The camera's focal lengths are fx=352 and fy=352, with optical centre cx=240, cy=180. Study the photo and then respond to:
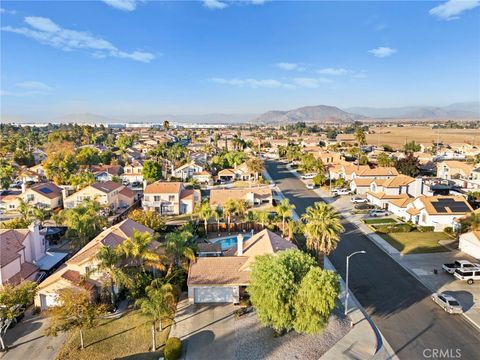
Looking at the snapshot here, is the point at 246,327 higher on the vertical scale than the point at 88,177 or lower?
lower

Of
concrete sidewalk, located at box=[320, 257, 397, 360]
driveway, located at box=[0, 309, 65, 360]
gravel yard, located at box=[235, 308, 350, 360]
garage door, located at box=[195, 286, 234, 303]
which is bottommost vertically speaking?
concrete sidewalk, located at box=[320, 257, 397, 360]

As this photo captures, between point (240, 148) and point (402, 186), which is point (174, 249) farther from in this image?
point (240, 148)

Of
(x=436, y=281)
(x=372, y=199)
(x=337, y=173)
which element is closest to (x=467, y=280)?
(x=436, y=281)

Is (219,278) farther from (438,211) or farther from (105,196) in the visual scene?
(105,196)

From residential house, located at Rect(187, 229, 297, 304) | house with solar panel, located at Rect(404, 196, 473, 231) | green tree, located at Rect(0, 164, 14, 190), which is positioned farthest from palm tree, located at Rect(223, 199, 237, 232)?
green tree, located at Rect(0, 164, 14, 190)

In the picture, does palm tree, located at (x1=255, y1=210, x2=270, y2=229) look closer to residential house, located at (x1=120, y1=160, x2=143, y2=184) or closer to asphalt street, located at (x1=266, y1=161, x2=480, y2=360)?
asphalt street, located at (x1=266, y1=161, x2=480, y2=360)

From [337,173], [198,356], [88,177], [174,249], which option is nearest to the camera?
[198,356]

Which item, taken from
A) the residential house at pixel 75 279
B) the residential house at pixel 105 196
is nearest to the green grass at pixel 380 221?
the residential house at pixel 75 279

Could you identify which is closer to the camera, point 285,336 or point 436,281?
point 285,336
